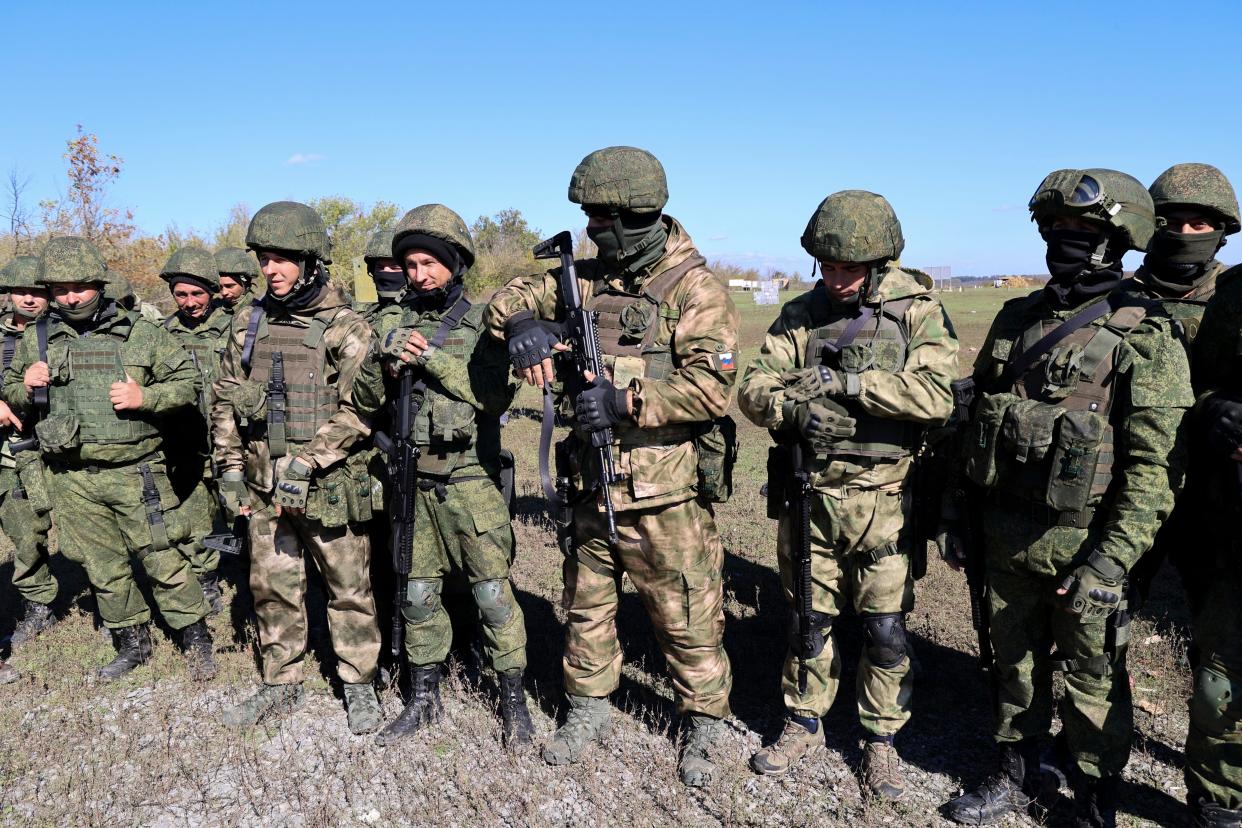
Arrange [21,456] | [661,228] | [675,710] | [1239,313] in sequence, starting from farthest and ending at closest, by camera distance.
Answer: [21,456] < [675,710] < [661,228] < [1239,313]

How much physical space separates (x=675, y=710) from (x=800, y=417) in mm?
2005

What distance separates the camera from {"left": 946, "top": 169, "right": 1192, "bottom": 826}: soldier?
3498mm

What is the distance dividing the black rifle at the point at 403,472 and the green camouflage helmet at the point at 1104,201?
10.8 feet

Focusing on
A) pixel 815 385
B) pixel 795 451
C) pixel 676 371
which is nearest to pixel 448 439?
pixel 676 371

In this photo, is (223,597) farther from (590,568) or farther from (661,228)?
(661,228)

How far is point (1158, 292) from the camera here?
4.59m

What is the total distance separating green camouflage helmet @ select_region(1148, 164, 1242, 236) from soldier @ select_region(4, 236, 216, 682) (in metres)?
6.25

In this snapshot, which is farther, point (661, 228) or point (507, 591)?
point (507, 591)

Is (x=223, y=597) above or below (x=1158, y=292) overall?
below

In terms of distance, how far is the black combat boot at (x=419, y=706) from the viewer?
4953mm

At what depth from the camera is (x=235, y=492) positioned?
500 centimetres

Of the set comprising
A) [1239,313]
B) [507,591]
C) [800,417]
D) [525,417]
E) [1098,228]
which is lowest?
[525,417]

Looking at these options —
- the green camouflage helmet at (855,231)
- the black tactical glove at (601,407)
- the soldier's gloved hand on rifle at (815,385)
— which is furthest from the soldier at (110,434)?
the green camouflage helmet at (855,231)


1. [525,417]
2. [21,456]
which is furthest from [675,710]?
[525,417]
